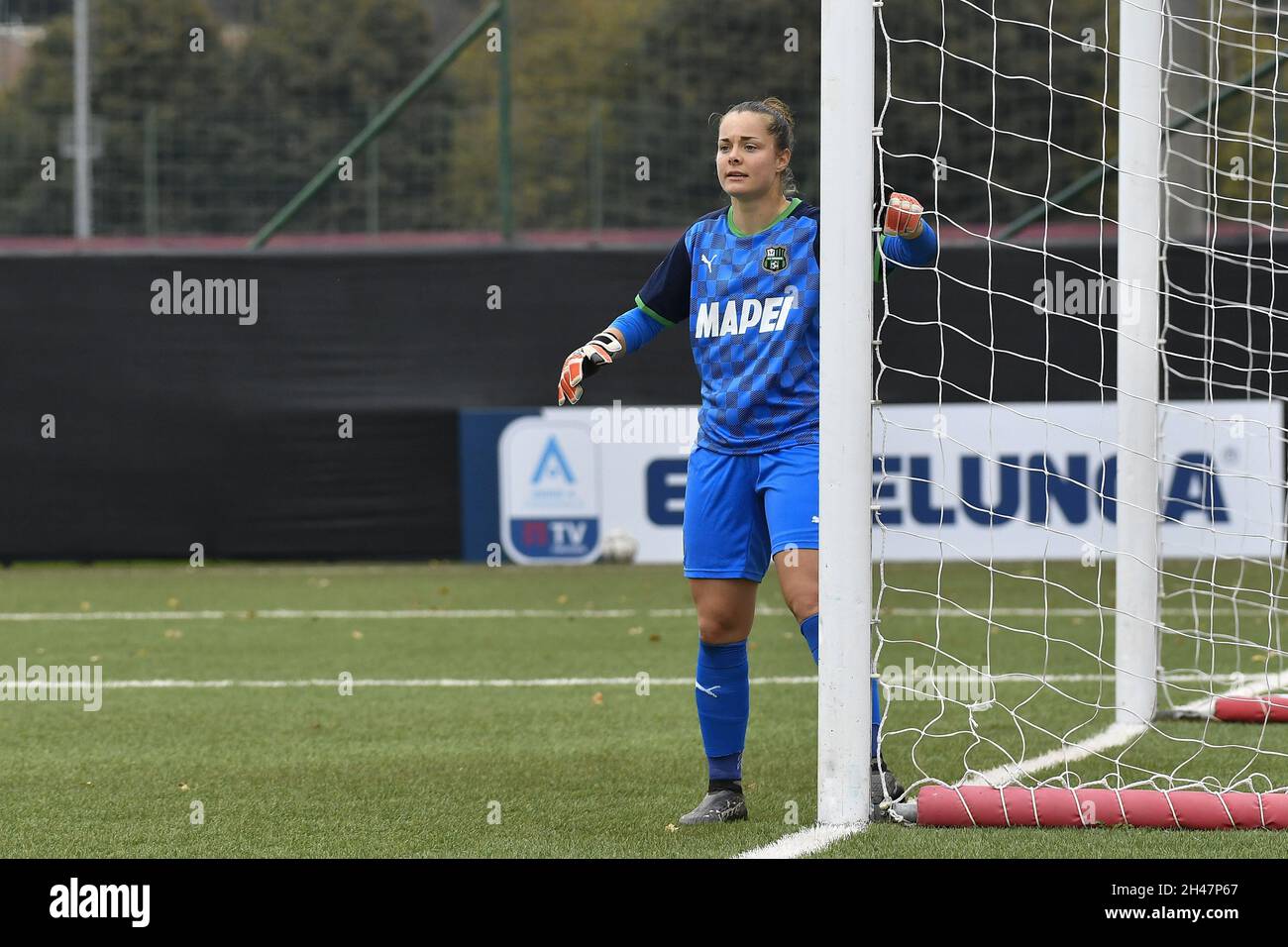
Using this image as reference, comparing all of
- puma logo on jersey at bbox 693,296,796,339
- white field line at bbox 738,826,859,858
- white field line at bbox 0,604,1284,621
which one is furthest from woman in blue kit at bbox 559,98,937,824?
white field line at bbox 0,604,1284,621

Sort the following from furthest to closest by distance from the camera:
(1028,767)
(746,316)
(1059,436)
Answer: (1059,436)
(1028,767)
(746,316)

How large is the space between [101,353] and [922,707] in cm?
780

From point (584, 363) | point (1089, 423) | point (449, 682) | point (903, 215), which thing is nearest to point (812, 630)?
point (584, 363)

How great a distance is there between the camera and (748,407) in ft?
14.7

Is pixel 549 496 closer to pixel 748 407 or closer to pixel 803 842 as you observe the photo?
pixel 748 407

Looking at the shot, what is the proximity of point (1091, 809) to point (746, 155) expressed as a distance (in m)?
2.00

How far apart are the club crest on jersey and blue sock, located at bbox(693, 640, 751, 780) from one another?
1.07 m

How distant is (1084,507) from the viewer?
11289 mm

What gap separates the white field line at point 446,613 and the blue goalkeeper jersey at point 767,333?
4.82m

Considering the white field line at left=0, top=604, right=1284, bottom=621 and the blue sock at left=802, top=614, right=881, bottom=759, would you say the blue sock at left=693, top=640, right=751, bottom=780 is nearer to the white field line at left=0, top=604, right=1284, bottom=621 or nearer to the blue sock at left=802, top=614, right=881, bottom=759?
the blue sock at left=802, top=614, right=881, bottom=759

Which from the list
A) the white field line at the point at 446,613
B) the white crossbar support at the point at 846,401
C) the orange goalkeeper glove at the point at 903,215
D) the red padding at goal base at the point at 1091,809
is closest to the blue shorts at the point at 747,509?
the white crossbar support at the point at 846,401

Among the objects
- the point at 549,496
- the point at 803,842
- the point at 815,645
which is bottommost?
the point at 803,842
